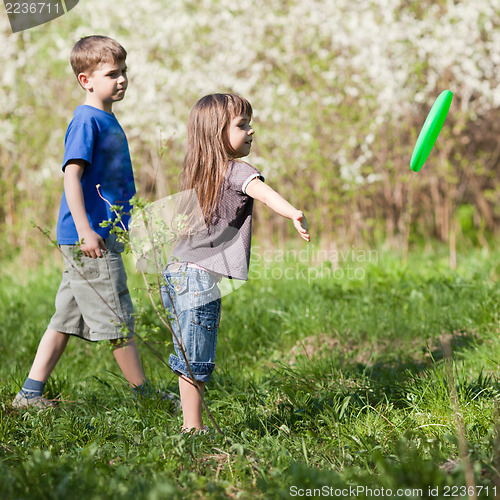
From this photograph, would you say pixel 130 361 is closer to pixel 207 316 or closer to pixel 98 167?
pixel 207 316

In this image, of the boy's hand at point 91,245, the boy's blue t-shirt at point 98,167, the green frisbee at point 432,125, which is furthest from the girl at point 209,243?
the green frisbee at point 432,125

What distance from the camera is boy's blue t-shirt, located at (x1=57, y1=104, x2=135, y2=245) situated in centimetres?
277

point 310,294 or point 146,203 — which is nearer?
point 146,203

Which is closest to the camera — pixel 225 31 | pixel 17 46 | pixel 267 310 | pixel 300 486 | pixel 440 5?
pixel 300 486

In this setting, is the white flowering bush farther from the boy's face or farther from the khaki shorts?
the khaki shorts

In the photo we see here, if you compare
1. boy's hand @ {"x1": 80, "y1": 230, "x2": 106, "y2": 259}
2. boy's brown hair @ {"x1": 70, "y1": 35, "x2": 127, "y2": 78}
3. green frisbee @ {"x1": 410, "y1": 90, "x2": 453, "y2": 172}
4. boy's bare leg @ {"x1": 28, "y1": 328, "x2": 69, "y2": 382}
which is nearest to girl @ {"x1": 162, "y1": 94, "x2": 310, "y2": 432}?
boy's hand @ {"x1": 80, "y1": 230, "x2": 106, "y2": 259}

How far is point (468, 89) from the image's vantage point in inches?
232

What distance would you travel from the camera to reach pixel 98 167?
2820 millimetres

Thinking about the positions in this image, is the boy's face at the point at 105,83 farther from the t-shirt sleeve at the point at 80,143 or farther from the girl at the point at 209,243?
the girl at the point at 209,243

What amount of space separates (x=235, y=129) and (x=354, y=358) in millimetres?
1583

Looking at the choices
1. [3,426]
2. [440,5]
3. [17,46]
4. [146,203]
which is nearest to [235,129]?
[146,203]

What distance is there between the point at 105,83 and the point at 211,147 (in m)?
0.70

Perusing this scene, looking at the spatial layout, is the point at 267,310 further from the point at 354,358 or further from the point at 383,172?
the point at 383,172

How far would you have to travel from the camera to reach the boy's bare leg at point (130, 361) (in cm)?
291
